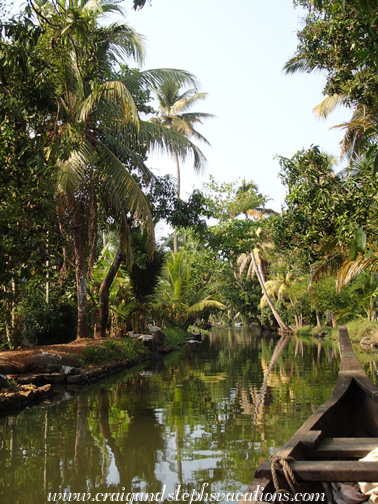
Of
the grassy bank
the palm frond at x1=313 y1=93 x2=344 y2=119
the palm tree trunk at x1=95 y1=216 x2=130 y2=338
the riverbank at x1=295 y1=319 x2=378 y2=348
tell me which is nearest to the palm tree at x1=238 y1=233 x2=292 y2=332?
the riverbank at x1=295 y1=319 x2=378 y2=348

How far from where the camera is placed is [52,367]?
9805mm

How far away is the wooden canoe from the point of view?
2.65 meters

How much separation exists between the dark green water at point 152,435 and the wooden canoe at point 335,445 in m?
0.85

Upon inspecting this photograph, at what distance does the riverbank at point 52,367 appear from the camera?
8.05m

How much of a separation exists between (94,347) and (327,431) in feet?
28.6

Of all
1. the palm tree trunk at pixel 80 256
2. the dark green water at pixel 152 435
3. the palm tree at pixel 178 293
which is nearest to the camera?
the dark green water at pixel 152 435

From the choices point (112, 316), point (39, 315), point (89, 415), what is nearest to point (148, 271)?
point (112, 316)

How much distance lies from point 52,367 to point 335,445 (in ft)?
24.3

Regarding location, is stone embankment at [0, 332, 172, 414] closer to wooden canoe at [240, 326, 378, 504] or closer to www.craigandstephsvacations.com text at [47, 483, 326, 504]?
www.craigandstephsvacations.com text at [47, 483, 326, 504]

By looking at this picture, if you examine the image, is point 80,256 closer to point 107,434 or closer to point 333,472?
point 107,434

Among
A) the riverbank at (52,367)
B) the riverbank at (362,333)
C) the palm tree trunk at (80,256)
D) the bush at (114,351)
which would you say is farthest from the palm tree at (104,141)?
the riverbank at (362,333)

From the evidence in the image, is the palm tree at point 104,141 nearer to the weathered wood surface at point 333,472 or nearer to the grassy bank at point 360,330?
the weathered wood surface at point 333,472

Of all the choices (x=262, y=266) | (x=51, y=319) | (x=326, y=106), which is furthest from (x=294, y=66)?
(x=262, y=266)

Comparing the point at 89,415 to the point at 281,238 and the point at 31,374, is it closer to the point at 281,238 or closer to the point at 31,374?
the point at 31,374
